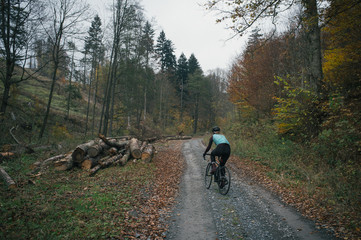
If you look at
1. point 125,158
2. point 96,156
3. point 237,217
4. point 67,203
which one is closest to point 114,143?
point 125,158

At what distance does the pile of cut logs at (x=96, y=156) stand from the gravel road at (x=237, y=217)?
4861mm

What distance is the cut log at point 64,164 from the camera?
9.35 meters

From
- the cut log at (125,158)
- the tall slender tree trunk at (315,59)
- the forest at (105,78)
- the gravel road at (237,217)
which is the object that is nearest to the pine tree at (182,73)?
the forest at (105,78)

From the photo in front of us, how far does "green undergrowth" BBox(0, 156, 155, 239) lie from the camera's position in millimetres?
4152

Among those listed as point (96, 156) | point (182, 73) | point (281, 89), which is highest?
point (182, 73)

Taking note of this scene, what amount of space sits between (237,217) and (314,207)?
7.20 ft

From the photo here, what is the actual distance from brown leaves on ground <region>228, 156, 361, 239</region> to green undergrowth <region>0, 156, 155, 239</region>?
4.69 meters

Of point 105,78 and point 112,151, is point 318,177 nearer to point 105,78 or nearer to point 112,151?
point 112,151

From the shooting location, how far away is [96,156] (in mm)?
10969

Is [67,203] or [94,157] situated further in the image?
[94,157]

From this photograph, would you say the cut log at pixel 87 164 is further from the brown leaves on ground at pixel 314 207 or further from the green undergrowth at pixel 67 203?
the brown leaves on ground at pixel 314 207

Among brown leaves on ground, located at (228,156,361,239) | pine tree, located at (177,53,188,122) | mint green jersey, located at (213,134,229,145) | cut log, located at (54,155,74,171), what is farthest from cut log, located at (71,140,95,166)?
pine tree, located at (177,53,188,122)

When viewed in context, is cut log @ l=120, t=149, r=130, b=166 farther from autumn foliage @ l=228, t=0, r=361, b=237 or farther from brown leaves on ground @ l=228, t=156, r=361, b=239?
autumn foliage @ l=228, t=0, r=361, b=237

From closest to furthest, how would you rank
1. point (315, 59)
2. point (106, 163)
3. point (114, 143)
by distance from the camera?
1. point (315, 59)
2. point (106, 163)
3. point (114, 143)
